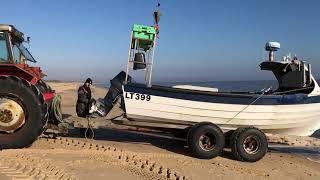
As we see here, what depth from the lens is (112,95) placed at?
33.1ft

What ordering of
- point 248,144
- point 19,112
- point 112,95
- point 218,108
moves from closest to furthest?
point 19,112 < point 248,144 < point 218,108 < point 112,95

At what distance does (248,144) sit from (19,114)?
15.0 feet

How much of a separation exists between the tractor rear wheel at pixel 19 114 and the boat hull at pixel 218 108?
199cm

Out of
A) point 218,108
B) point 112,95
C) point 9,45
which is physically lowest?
point 218,108

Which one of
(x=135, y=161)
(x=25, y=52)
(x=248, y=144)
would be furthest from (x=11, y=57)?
(x=248, y=144)

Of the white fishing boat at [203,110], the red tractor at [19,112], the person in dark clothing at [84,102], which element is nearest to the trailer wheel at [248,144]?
the white fishing boat at [203,110]

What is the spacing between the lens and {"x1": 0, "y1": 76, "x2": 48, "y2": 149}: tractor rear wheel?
8.20 metres

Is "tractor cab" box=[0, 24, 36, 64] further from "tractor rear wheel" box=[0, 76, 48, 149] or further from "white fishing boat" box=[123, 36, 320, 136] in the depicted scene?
"white fishing boat" box=[123, 36, 320, 136]

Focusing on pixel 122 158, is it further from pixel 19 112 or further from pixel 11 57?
pixel 11 57

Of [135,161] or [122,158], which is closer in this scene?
[135,161]

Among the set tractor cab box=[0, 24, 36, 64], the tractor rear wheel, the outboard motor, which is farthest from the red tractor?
the outboard motor

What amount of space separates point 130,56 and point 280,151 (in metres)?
4.52

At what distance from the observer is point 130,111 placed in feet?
31.3

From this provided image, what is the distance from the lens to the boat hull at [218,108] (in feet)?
31.4
